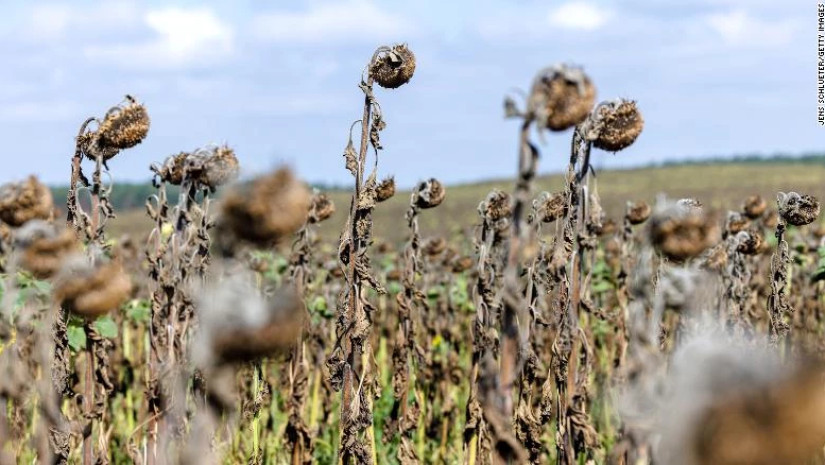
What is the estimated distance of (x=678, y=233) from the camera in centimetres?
311

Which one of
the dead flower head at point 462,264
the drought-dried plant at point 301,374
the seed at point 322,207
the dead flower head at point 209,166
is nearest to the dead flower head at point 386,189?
the drought-dried plant at point 301,374

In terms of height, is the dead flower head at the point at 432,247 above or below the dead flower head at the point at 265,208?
below

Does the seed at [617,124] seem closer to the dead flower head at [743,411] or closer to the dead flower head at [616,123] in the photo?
the dead flower head at [616,123]

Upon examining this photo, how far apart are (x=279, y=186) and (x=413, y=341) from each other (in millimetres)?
4427

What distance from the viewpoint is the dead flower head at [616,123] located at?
13.2 ft

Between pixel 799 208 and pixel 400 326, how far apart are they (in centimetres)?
236

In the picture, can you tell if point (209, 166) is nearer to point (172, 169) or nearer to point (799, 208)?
point (172, 169)

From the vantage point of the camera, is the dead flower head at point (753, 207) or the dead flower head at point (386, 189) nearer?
the dead flower head at point (386, 189)

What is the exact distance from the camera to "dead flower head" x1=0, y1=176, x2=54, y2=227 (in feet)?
13.6

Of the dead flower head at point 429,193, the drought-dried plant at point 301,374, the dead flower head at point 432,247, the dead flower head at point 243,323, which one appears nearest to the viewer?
the dead flower head at point 243,323

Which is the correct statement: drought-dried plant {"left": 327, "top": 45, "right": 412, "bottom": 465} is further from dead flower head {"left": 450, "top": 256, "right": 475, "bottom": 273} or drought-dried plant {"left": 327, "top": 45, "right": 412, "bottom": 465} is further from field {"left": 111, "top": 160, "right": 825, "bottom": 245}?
field {"left": 111, "top": 160, "right": 825, "bottom": 245}

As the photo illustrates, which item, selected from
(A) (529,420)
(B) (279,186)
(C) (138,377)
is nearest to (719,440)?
(B) (279,186)

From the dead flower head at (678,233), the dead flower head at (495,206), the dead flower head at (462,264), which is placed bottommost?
the dead flower head at (462,264)

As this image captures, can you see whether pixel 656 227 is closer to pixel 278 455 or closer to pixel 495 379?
pixel 495 379
